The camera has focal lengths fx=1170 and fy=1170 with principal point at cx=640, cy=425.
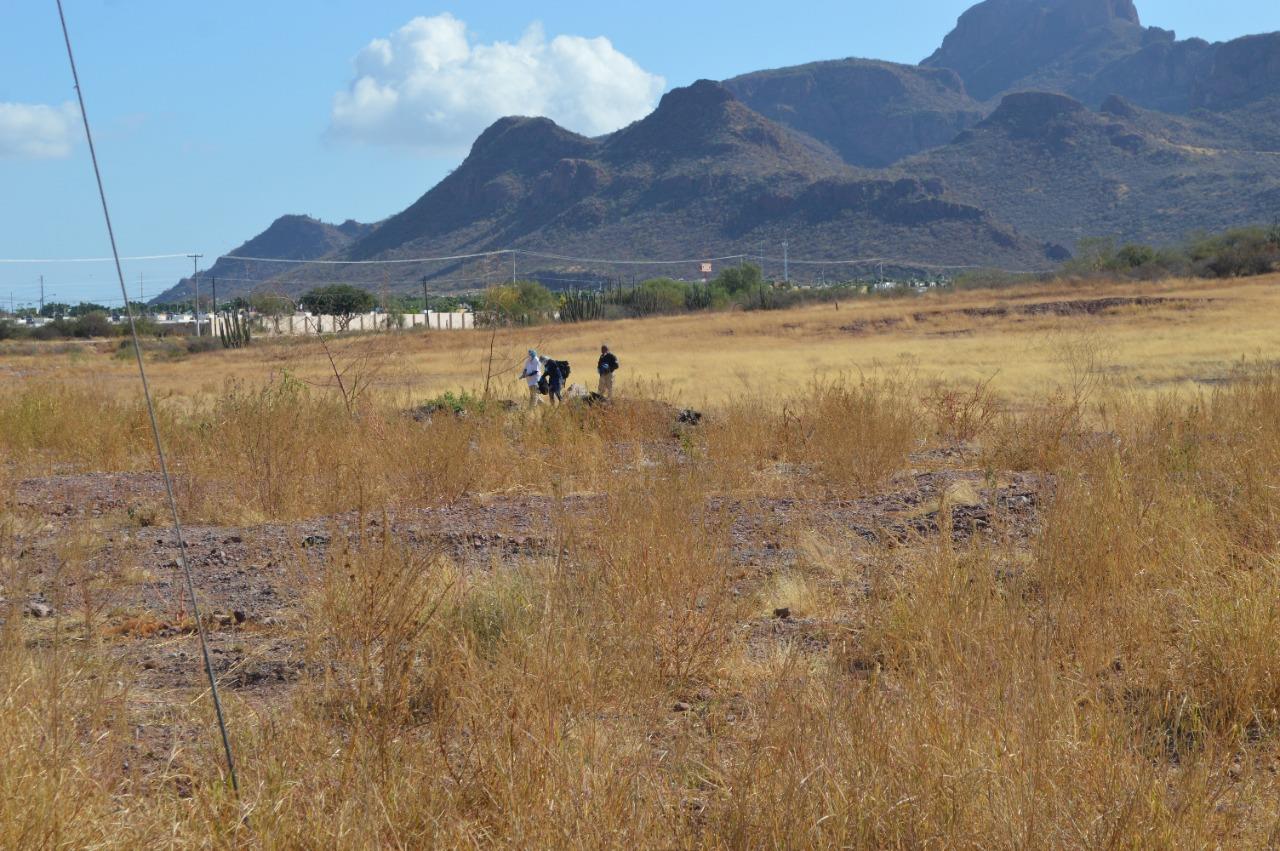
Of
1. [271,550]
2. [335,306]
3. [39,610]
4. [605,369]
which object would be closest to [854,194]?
[605,369]

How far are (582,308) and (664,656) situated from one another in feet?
258

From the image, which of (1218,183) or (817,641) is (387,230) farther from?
(817,641)

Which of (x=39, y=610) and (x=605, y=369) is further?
(x=605, y=369)

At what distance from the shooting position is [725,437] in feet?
43.5

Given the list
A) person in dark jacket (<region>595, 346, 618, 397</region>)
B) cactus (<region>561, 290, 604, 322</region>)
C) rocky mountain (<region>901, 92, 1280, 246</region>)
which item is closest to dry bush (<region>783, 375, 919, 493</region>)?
person in dark jacket (<region>595, 346, 618, 397</region>)

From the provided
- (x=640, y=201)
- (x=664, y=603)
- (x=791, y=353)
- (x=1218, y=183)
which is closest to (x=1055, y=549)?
A: (x=664, y=603)

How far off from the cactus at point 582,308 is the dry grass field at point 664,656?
70642 mm

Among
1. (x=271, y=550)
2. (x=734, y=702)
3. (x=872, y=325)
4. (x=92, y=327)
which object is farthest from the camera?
(x=92, y=327)

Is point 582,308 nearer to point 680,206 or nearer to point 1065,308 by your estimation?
point 1065,308

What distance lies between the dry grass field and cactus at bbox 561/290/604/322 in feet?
232

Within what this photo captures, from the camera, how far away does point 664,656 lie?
16.9 feet

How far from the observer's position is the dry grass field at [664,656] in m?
3.47

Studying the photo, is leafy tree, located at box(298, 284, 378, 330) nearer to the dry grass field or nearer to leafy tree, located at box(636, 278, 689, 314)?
the dry grass field

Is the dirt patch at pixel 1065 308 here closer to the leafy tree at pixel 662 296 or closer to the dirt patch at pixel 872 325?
the dirt patch at pixel 872 325
